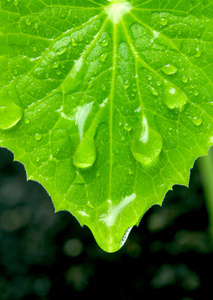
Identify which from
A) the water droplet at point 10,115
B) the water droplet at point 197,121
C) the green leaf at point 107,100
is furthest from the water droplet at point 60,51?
the water droplet at point 197,121

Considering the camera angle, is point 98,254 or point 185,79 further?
point 98,254

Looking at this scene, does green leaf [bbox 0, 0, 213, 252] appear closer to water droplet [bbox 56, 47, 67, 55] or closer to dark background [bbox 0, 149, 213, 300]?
water droplet [bbox 56, 47, 67, 55]

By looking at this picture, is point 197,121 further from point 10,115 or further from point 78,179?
point 10,115

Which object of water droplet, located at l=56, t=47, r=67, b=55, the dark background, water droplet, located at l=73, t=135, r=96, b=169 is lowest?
the dark background

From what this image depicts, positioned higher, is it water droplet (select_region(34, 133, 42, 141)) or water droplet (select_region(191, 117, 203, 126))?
water droplet (select_region(191, 117, 203, 126))

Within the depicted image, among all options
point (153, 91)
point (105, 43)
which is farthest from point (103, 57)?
point (153, 91)

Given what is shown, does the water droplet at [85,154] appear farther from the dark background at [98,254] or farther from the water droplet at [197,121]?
the dark background at [98,254]

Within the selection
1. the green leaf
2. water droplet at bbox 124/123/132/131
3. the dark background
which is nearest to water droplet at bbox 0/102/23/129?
the green leaf
